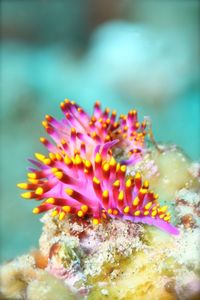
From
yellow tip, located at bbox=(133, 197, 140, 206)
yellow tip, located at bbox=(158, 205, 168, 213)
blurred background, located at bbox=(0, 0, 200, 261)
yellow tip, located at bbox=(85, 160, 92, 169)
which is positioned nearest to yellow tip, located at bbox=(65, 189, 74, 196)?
yellow tip, located at bbox=(85, 160, 92, 169)

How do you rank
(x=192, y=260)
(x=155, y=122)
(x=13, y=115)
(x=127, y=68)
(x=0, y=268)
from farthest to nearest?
(x=127, y=68)
(x=13, y=115)
(x=155, y=122)
(x=0, y=268)
(x=192, y=260)

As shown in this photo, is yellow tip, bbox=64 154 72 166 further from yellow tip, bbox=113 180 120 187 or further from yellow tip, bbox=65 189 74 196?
yellow tip, bbox=113 180 120 187

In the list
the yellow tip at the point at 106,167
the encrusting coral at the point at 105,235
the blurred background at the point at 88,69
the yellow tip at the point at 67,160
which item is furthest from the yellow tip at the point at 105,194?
the blurred background at the point at 88,69

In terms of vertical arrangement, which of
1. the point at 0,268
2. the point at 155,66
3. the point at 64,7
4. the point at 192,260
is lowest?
the point at 0,268

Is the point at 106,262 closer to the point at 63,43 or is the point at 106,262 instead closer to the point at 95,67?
the point at 95,67

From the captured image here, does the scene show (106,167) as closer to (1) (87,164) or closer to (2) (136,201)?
(1) (87,164)

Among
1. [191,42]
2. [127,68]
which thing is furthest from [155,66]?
[191,42]
